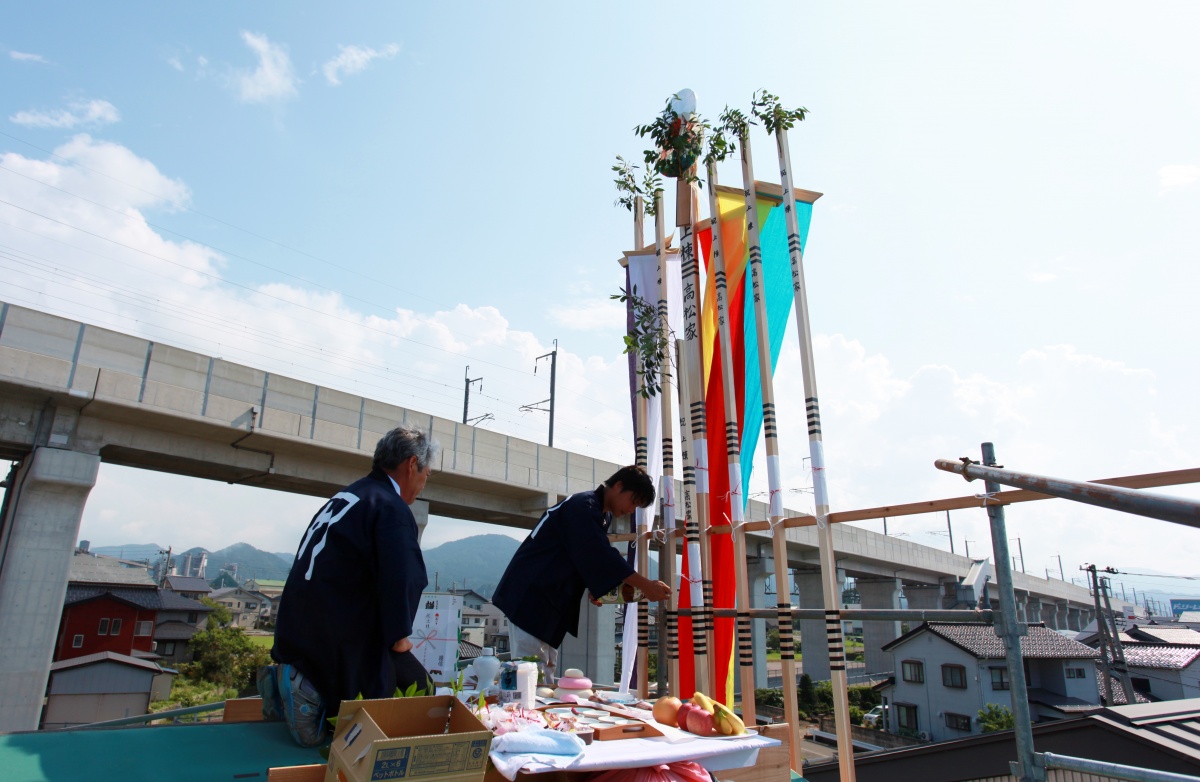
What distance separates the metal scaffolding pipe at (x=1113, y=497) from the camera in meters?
1.25

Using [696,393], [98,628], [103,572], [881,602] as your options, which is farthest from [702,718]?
[881,602]

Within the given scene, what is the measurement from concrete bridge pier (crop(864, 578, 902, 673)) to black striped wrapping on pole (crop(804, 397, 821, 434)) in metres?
34.5

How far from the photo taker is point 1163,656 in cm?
2370

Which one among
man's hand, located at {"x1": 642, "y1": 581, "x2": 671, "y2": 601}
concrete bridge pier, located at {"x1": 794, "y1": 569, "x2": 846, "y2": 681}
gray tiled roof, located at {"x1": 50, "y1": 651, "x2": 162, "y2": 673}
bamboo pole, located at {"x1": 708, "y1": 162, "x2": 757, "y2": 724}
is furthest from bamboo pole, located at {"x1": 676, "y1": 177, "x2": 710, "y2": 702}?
concrete bridge pier, located at {"x1": 794, "y1": 569, "x2": 846, "y2": 681}

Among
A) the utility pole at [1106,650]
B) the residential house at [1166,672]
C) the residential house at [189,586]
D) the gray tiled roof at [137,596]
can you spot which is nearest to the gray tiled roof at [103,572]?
the gray tiled roof at [137,596]

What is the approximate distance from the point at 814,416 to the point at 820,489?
19.5 inches

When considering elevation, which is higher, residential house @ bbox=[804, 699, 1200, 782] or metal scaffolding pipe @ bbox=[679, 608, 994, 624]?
metal scaffolding pipe @ bbox=[679, 608, 994, 624]

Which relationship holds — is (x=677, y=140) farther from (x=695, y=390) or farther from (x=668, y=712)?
(x=668, y=712)

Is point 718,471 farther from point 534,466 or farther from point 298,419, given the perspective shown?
point 534,466

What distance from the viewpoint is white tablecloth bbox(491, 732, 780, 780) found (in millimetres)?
1991

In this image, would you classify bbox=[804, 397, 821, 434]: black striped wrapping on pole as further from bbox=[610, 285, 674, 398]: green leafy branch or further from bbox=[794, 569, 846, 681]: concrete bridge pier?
bbox=[794, 569, 846, 681]: concrete bridge pier

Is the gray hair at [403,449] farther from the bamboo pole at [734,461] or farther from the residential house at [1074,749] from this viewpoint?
the residential house at [1074,749]

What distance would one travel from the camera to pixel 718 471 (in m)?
Answer: 5.16

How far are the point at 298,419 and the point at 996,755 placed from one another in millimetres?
12491
